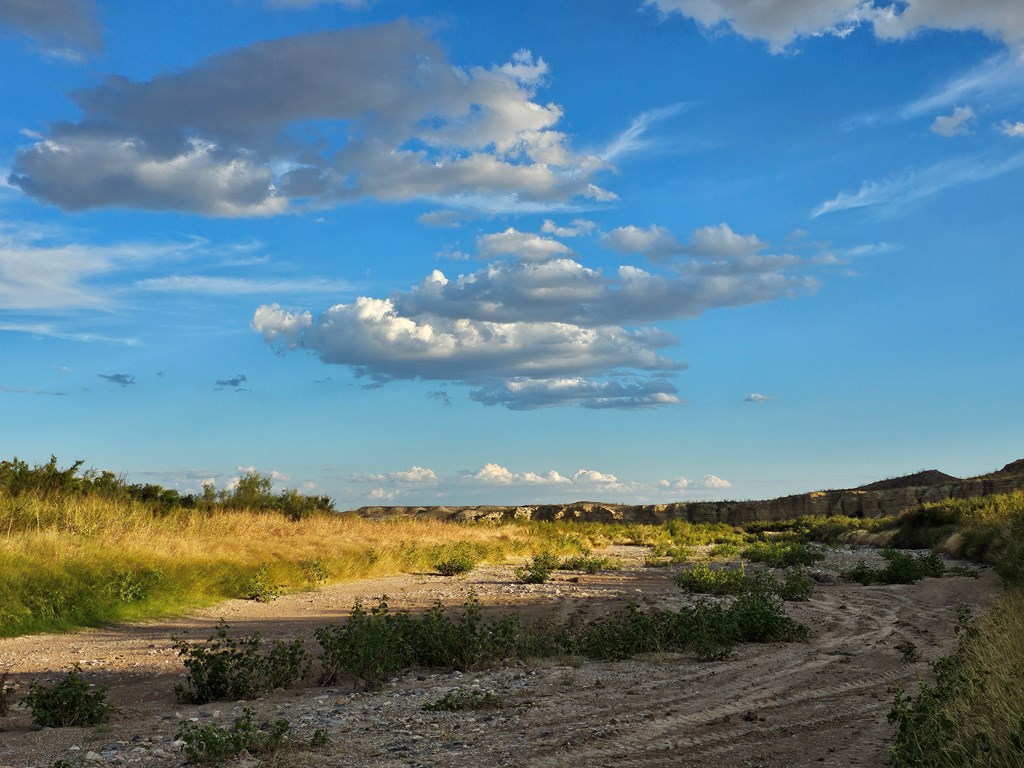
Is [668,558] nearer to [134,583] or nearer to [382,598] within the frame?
[382,598]

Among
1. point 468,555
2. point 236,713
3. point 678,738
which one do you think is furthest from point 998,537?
point 236,713

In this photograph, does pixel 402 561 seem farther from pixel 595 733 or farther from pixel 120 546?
pixel 595 733

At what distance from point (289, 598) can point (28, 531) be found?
6.56 metres

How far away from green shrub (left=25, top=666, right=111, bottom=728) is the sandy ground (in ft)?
0.65

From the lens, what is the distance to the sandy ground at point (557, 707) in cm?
753

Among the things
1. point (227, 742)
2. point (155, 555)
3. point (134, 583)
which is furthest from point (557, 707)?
point (155, 555)

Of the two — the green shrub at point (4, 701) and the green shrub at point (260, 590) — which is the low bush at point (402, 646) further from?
the green shrub at point (260, 590)

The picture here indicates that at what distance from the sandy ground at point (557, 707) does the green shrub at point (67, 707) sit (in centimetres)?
20

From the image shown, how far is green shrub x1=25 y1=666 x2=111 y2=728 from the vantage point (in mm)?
9062

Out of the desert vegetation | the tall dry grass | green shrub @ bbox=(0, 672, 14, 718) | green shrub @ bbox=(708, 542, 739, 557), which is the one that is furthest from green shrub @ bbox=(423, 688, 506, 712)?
green shrub @ bbox=(708, 542, 739, 557)

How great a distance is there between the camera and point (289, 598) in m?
20.3

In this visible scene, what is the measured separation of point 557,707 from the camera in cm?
927

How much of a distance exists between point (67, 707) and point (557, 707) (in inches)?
204

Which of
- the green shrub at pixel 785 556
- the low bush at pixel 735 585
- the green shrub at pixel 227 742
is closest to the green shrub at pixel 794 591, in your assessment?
the low bush at pixel 735 585
